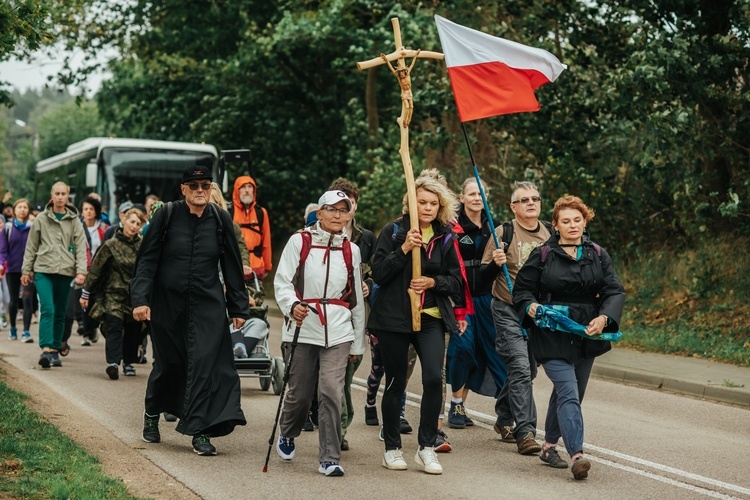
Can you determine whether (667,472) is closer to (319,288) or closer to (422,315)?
(422,315)

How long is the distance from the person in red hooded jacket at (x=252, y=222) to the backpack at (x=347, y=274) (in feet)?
15.5

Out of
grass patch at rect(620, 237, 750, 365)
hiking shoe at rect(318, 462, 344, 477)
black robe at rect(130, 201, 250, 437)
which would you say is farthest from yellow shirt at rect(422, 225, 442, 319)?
grass patch at rect(620, 237, 750, 365)

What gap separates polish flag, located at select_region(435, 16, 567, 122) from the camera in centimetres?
871

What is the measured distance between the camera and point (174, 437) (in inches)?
338

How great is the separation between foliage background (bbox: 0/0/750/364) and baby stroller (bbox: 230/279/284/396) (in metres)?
3.16

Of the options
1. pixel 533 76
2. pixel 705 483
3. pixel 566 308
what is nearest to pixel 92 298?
pixel 533 76

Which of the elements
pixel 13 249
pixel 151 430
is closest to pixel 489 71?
pixel 151 430

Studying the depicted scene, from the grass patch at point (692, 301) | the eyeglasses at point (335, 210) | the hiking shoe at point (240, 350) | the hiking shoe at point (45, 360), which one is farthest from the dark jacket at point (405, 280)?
the grass patch at point (692, 301)

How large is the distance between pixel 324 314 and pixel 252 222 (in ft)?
16.7

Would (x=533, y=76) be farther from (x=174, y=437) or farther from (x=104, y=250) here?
(x=104, y=250)

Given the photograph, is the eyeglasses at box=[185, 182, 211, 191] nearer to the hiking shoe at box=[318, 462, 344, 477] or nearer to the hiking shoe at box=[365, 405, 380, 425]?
the hiking shoe at box=[318, 462, 344, 477]

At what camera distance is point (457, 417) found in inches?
365

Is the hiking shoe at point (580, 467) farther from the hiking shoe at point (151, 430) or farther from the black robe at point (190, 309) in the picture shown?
the hiking shoe at point (151, 430)

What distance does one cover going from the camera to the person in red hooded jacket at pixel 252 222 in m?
12.2
